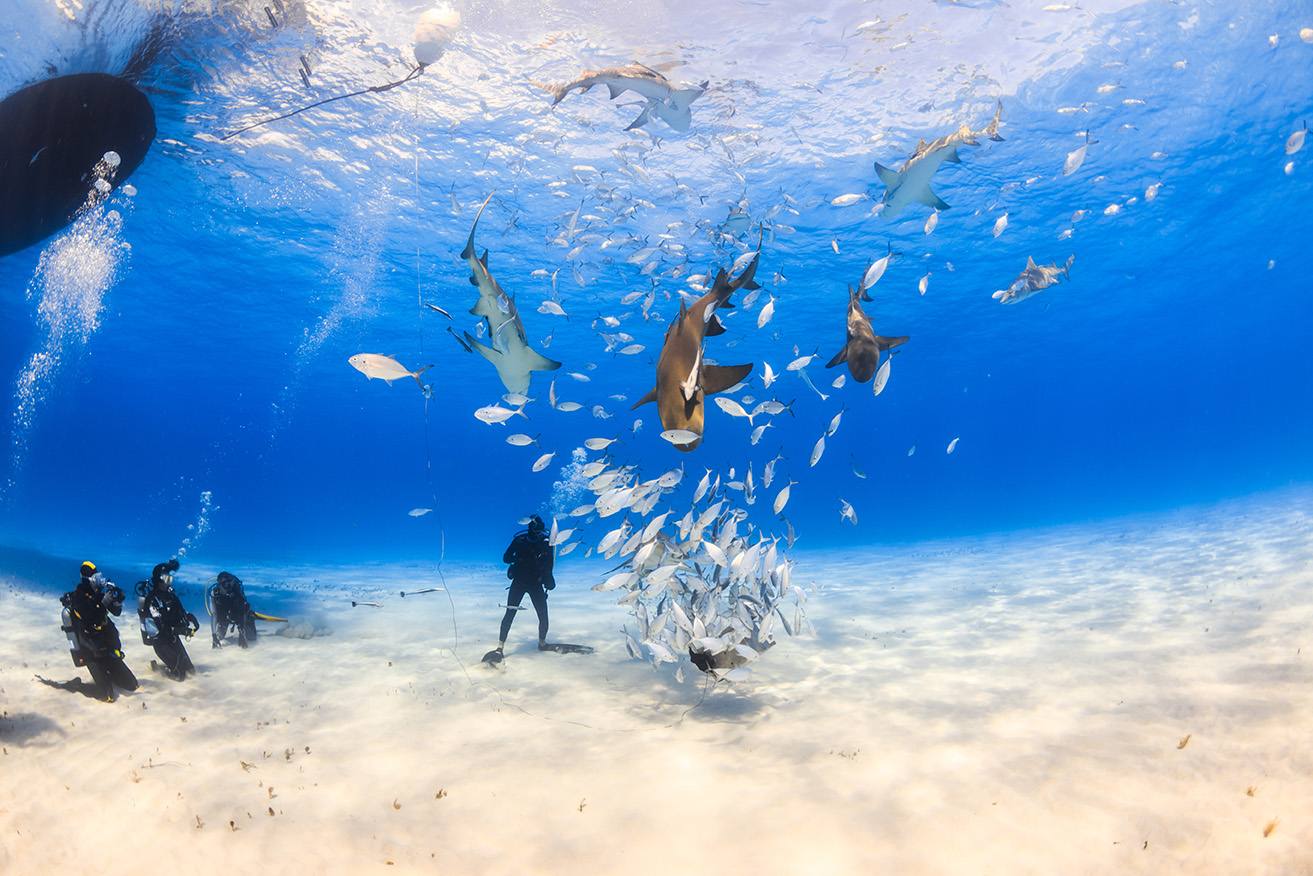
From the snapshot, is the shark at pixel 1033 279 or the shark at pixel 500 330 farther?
the shark at pixel 1033 279

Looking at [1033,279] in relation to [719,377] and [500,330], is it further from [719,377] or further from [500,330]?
[500,330]

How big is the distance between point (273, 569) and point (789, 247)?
25.5m

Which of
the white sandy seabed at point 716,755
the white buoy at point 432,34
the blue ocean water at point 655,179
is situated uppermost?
the blue ocean water at point 655,179

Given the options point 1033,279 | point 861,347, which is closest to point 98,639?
point 861,347

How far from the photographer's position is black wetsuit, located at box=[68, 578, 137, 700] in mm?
6188

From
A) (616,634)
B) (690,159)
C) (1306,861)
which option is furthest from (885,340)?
(690,159)

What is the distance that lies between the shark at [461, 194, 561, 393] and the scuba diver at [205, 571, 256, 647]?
859 centimetres

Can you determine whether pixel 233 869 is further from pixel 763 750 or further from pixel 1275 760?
pixel 1275 760

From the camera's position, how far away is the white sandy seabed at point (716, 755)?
3.43m

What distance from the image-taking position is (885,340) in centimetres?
411

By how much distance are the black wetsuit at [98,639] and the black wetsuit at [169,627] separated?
661mm

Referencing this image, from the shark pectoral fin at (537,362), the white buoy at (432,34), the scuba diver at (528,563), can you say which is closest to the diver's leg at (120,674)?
the scuba diver at (528,563)

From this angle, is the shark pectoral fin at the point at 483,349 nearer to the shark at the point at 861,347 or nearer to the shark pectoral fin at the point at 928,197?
the shark at the point at 861,347

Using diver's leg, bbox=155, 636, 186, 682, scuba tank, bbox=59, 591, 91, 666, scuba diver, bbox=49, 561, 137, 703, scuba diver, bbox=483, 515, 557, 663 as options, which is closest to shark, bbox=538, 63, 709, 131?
scuba diver, bbox=483, 515, 557, 663
